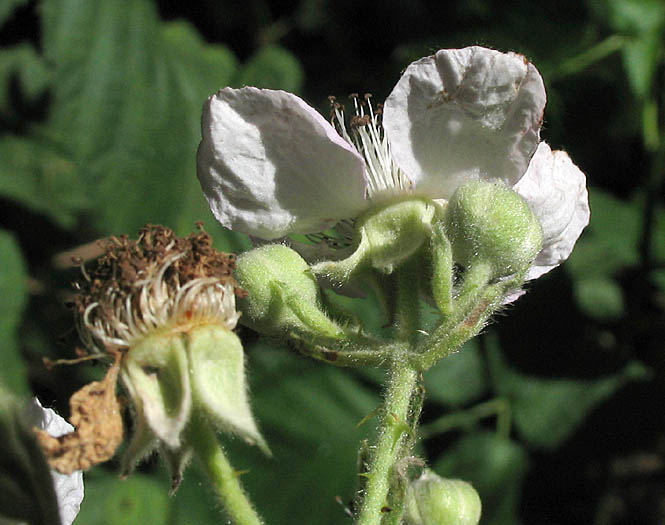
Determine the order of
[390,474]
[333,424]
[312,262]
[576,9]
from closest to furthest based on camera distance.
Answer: [390,474] → [312,262] → [333,424] → [576,9]

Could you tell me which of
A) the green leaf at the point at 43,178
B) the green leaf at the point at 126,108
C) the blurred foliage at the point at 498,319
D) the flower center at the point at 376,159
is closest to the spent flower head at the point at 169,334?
the flower center at the point at 376,159

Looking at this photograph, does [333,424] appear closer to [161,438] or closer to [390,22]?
[161,438]

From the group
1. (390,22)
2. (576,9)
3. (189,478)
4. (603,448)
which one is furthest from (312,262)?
(390,22)

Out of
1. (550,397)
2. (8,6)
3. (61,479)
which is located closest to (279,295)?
(61,479)

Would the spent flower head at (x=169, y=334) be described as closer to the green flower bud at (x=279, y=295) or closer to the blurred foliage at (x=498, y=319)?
the green flower bud at (x=279, y=295)

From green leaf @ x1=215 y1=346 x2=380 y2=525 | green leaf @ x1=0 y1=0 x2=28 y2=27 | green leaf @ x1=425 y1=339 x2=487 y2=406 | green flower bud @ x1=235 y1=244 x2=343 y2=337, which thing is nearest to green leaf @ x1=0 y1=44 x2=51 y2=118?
green leaf @ x1=0 y1=0 x2=28 y2=27

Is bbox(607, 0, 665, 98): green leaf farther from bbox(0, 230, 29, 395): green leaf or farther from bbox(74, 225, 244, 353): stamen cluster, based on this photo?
bbox(0, 230, 29, 395): green leaf
